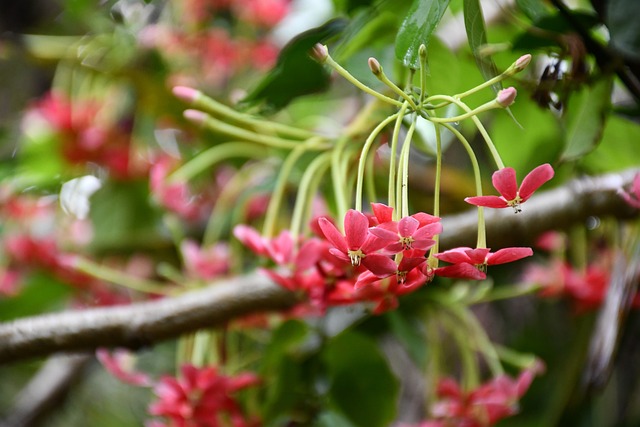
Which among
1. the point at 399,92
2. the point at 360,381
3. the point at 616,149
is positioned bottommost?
the point at 360,381

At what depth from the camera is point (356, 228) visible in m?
0.25

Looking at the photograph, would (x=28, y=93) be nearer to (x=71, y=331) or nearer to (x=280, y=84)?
(x=71, y=331)

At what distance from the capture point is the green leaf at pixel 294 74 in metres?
0.38

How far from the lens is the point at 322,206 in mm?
671

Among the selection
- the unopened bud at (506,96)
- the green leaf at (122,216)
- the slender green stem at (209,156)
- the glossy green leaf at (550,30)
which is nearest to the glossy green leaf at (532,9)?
the glossy green leaf at (550,30)

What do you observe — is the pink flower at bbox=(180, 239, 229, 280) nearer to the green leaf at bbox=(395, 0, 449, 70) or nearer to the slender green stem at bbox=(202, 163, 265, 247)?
the slender green stem at bbox=(202, 163, 265, 247)

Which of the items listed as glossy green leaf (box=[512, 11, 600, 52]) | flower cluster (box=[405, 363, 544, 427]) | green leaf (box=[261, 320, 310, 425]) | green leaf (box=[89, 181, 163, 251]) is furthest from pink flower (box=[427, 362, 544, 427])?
green leaf (box=[89, 181, 163, 251])

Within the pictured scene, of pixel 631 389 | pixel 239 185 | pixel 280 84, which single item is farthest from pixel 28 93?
pixel 631 389

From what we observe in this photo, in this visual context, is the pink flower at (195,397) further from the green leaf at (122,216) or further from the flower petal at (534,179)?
the green leaf at (122,216)

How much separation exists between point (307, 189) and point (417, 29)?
0.49 feet

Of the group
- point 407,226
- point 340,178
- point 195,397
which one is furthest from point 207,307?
point 407,226

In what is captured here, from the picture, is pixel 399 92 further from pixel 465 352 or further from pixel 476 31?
pixel 465 352

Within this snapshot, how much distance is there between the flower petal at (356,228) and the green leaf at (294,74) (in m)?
0.15

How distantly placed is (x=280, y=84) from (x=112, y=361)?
23cm
